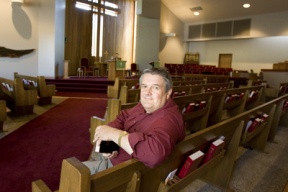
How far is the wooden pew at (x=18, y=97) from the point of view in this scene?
3.45 meters

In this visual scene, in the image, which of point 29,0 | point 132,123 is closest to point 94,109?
point 132,123

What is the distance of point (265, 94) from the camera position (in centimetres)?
452

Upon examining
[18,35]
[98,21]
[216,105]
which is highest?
[98,21]

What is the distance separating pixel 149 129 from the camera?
105 centimetres

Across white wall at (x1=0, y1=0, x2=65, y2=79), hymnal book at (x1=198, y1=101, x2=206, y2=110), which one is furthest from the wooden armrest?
white wall at (x1=0, y1=0, x2=65, y2=79)

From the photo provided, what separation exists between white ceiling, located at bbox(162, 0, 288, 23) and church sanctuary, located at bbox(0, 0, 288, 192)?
0.05 metres

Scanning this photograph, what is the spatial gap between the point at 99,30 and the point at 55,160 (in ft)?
28.3

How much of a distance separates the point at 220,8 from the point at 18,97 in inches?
367

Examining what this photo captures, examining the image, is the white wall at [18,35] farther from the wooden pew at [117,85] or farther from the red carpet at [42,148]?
the wooden pew at [117,85]

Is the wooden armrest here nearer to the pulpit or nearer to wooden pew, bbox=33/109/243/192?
wooden pew, bbox=33/109/243/192

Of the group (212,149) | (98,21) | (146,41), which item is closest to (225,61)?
(146,41)

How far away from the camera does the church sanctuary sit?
50.6 inches

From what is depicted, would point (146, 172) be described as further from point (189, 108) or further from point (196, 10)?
point (196, 10)

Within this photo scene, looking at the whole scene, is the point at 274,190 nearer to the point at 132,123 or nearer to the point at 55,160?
the point at 132,123
